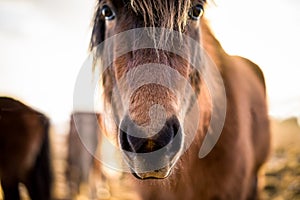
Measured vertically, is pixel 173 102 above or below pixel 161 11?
below

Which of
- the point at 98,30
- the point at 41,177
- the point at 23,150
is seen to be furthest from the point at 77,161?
the point at 98,30

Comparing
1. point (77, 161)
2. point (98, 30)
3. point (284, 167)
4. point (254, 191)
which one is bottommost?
point (77, 161)

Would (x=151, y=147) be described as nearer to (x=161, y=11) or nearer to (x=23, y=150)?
(x=161, y=11)

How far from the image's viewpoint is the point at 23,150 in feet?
4.93

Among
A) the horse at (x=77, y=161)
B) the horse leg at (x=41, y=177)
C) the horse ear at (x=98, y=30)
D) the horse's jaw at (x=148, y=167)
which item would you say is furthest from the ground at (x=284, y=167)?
the horse's jaw at (x=148, y=167)

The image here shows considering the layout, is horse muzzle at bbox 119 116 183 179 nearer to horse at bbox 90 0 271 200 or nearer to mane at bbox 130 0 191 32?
horse at bbox 90 0 271 200

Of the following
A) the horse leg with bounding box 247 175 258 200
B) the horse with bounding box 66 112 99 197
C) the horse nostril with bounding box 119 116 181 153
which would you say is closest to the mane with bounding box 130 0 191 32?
the horse nostril with bounding box 119 116 181 153

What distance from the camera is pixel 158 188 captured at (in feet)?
2.77

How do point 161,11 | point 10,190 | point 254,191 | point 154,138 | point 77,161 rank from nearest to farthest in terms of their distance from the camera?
point 154,138
point 161,11
point 254,191
point 10,190
point 77,161

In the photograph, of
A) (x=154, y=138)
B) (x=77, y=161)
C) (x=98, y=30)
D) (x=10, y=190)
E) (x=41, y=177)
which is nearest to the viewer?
(x=154, y=138)

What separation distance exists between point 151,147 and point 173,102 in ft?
0.32

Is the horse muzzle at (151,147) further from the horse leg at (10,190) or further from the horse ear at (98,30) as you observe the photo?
the horse leg at (10,190)

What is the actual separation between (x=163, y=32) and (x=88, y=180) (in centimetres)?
213

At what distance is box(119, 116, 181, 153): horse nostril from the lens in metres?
0.53
